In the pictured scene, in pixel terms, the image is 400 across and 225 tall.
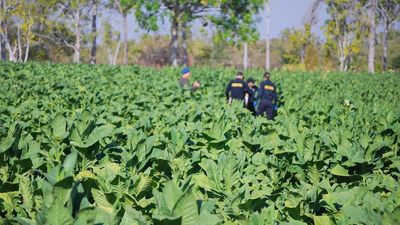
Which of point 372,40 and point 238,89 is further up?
point 372,40

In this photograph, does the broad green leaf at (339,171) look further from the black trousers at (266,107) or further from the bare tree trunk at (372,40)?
the bare tree trunk at (372,40)

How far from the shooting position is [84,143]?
137 inches

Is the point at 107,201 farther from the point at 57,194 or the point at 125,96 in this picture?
the point at 125,96

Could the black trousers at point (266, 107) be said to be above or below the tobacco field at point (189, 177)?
below

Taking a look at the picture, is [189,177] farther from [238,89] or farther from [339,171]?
[238,89]

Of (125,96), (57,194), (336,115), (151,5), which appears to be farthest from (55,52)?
(57,194)

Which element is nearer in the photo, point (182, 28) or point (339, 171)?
point (339, 171)

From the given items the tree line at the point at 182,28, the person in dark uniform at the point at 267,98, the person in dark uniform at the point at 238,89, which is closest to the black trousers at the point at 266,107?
the person in dark uniform at the point at 267,98

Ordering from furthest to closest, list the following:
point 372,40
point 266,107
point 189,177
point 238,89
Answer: point 372,40 → point 238,89 → point 266,107 → point 189,177

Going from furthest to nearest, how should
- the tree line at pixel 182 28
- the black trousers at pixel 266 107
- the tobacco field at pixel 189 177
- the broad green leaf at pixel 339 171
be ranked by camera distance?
the tree line at pixel 182 28
the black trousers at pixel 266 107
the broad green leaf at pixel 339 171
the tobacco field at pixel 189 177

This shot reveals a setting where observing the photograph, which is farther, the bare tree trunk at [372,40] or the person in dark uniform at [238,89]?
the bare tree trunk at [372,40]

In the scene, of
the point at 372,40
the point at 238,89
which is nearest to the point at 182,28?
the point at 372,40

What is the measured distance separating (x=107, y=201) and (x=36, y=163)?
85 cm

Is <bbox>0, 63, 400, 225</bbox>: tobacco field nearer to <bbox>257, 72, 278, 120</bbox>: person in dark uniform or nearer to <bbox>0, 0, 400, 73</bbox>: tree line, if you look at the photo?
<bbox>257, 72, 278, 120</bbox>: person in dark uniform
